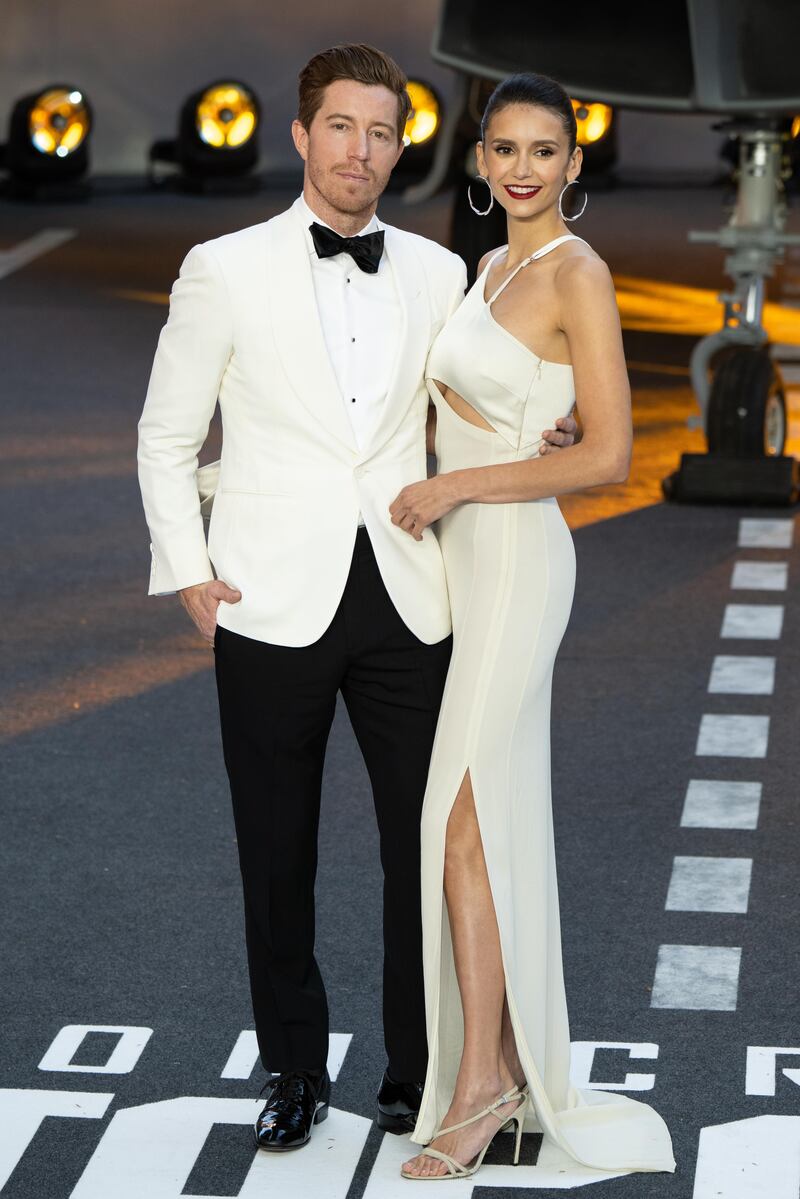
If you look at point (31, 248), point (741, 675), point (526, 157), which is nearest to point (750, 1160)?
point (526, 157)

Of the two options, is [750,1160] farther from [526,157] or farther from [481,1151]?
[526,157]

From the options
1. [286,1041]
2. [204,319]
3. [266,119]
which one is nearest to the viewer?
[204,319]

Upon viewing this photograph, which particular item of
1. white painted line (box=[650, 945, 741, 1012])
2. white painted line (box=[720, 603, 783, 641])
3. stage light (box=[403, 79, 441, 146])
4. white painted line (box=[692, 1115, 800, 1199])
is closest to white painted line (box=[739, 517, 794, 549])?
white painted line (box=[720, 603, 783, 641])

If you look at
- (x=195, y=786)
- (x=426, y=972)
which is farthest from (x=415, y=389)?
(x=195, y=786)

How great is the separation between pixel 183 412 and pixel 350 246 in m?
0.30

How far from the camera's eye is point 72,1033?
300 centimetres

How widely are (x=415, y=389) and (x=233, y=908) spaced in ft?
4.27

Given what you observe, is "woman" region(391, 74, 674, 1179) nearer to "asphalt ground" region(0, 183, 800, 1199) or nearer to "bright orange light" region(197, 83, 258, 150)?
"asphalt ground" region(0, 183, 800, 1199)

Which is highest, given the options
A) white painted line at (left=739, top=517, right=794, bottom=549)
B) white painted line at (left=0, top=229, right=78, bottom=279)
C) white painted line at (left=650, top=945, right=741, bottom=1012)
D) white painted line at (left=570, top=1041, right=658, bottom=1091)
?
white painted line at (left=570, top=1041, right=658, bottom=1091)

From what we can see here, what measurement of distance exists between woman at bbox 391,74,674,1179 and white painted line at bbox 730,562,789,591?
122 inches

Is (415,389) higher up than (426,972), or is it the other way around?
(415,389)

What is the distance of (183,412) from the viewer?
248 centimetres

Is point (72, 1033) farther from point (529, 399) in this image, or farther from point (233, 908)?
point (529, 399)

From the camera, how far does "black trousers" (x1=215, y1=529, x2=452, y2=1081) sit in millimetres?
2523
